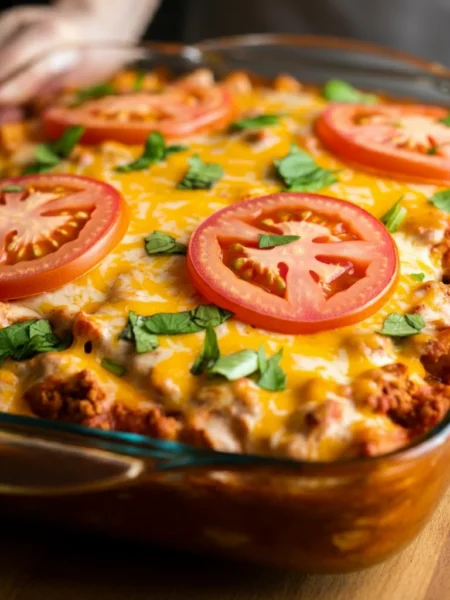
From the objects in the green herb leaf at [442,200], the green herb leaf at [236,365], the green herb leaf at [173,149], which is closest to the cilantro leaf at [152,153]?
the green herb leaf at [173,149]

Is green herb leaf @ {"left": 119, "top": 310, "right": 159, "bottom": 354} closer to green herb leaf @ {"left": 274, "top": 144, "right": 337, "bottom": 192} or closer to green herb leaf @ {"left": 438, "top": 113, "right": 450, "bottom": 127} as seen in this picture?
green herb leaf @ {"left": 274, "top": 144, "right": 337, "bottom": 192}

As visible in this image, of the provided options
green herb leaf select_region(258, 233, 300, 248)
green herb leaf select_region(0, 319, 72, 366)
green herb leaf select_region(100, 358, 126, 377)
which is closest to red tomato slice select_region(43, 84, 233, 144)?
green herb leaf select_region(258, 233, 300, 248)

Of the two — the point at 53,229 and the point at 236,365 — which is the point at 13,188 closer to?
the point at 53,229

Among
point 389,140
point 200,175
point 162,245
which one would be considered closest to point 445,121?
point 389,140

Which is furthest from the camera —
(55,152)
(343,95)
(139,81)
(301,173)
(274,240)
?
(139,81)

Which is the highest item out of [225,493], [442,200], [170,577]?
[442,200]
